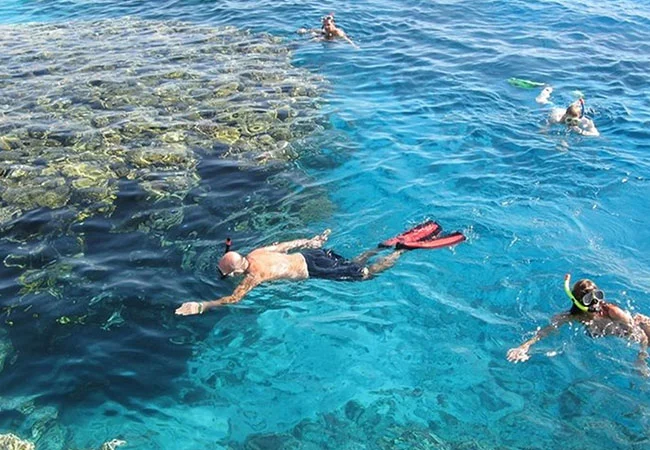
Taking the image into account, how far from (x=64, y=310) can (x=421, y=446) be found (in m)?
4.98

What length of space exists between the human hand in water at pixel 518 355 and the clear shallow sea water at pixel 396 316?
6.2 inches

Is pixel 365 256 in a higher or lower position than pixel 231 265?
lower

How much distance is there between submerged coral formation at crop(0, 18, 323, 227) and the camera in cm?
1043

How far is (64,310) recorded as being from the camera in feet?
25.2

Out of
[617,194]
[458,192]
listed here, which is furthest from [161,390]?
[617,194]

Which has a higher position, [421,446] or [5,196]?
→ [5,196]

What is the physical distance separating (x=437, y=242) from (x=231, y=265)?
3038 millimetres

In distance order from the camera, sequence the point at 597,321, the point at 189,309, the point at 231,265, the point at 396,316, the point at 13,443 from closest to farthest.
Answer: the point at 13,443, the point at 597,321, the point at 189,309, the point at 231,265, the point at 396,316

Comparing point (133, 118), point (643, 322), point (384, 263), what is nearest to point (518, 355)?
point (643, 322)

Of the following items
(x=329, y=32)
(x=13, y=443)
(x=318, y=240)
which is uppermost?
(x=329, y=32)

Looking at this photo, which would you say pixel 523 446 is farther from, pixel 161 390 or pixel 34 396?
pixel 34 396

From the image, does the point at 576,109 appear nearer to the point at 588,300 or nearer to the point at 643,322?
the point at 643,322

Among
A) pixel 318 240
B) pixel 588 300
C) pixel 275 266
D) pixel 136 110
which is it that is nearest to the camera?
pixel 588 300

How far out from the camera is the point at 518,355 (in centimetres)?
661
